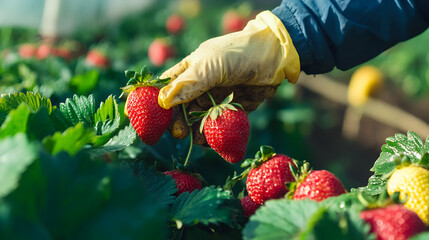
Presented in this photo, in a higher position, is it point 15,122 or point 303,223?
point 15,122

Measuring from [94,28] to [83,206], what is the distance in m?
5.58

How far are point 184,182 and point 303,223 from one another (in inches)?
19.3

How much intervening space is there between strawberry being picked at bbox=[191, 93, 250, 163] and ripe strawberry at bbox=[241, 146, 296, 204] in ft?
0.63

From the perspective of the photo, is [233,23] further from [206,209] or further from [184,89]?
[206,209]

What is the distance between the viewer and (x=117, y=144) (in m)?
1.20

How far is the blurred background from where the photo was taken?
4.37m

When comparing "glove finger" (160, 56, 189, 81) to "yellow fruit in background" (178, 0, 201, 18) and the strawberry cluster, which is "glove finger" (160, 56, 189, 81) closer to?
the strawberry cluster

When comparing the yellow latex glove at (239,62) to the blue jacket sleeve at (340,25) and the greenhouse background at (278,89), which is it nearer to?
the blue jacket sleeve at (340,25)

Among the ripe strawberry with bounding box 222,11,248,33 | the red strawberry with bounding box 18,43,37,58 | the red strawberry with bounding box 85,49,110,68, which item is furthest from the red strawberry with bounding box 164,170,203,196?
the ripe strawberry with bounding box 222,11,248,33

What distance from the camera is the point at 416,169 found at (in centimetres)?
102

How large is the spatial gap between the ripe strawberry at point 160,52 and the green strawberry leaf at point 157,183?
292 centimetres

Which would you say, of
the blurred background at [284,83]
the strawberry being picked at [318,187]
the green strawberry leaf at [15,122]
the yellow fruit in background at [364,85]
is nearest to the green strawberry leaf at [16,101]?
the green strawberry leaf at [15,122]

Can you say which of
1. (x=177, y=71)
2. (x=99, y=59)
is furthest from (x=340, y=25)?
(x=99, y=59)

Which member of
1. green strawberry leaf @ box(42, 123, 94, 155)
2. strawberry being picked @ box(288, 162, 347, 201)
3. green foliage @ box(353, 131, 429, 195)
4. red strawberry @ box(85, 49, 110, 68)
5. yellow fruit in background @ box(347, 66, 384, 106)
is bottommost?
yellow fruit in background @ box(347, 66, 384, 106)
